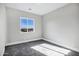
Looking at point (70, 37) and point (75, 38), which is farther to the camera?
point (70, 37)

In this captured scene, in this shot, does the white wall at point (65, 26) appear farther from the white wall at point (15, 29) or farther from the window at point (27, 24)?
the white wall at point (15, 29)

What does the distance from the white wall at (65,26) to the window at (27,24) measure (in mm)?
1088

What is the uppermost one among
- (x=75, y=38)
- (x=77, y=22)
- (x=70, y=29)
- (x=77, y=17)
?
(x=77, y=17)

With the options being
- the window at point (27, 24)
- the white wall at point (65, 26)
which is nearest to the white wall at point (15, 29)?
the window at point (27, 24)

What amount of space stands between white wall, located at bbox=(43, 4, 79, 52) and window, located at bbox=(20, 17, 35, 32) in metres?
1.09

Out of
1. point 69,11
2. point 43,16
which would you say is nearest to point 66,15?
point 69,11

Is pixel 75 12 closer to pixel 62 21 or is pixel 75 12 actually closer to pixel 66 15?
pixel 66 15

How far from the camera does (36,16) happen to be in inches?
184

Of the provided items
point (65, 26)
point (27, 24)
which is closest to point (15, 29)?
point (27, 24)

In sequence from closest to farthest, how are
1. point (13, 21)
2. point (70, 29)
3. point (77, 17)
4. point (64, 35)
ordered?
point (77, 17), point (70, 29), point (64, 35), point (13, 21)

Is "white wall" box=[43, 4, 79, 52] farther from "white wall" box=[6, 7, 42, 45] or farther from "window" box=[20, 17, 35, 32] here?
"white wall" box=[6, 7, 42, 45]

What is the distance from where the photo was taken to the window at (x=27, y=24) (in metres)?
4.07

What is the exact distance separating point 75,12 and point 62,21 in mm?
741

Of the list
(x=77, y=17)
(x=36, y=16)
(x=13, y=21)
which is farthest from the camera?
(x=36, y=16)
